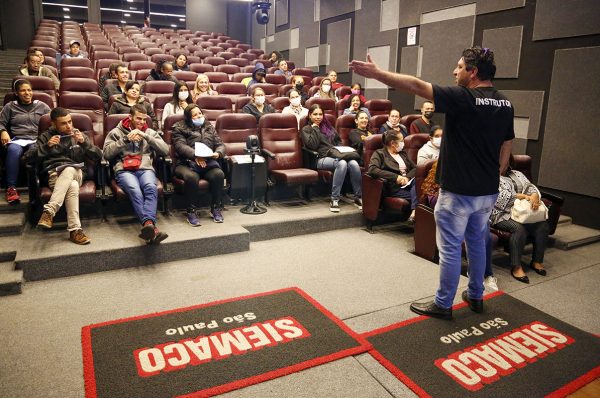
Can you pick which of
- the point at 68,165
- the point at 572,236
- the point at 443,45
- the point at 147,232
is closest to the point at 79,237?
the point at 147,232

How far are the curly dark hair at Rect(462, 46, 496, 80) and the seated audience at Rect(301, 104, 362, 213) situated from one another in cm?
209

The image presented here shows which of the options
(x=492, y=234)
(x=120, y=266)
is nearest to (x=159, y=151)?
(x=120, y=266)

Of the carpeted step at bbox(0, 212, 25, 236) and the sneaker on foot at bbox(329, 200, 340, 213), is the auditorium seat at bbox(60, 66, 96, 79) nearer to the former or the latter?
the carpeted step at bbox(0, 212, 25, 236)

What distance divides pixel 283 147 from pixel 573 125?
106 inches

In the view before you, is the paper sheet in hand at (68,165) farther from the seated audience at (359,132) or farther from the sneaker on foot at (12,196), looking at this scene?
the seated audience at (359,132)

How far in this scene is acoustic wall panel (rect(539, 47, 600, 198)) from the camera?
393 cm

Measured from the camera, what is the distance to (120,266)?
2.85 meters

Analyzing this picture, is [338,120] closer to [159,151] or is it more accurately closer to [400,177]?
[400,177]

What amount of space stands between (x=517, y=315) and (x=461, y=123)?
43.8 inches

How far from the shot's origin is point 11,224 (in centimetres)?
291

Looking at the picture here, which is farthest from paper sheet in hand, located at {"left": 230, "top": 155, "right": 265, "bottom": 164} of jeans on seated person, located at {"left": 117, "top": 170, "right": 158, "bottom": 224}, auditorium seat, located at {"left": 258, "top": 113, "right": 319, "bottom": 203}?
jeans on seated person, located at {"left": 117, "top": 170, "right": 158, "bottom": 224}

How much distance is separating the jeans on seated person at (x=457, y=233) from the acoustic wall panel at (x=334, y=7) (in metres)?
6.18

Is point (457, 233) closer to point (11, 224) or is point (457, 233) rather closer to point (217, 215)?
point (217, 215)

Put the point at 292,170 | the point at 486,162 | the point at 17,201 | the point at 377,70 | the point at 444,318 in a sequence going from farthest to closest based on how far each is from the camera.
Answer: the point at 292,170 < the point at 17,201 < the point at 444,318 < the point at 486,162 < the point at 377,70
